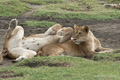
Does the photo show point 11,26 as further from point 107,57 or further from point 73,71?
point 73,71

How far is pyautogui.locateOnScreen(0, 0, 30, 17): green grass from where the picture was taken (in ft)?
47.4

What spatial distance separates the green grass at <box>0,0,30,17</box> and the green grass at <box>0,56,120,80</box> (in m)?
8.15

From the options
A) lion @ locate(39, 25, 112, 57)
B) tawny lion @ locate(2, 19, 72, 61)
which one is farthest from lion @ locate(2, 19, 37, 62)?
lion @ locate(39, 25, 112, 57)

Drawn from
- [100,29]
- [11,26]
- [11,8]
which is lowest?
[100,29]

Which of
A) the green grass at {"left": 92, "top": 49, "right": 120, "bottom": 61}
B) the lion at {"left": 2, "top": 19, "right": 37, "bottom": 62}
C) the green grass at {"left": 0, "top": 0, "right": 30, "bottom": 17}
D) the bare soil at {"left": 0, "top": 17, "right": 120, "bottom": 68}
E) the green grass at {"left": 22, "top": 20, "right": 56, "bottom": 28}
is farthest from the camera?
the green grass at {"left": 0, "top": 0, "right": 30, "bottom": 17}

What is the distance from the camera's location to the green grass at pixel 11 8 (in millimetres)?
14445

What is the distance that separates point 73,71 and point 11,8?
9815mm

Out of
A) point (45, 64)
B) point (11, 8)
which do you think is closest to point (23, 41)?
point (45, 64)

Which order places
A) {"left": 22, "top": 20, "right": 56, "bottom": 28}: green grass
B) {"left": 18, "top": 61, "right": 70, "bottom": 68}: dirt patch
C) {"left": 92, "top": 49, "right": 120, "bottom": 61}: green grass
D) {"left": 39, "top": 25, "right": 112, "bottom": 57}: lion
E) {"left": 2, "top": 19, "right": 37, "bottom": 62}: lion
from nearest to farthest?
{"left": 18, "top": 61, "right": 70, "bottom": 68}: dirt patch < {"left": 92, "top": 49, "right": 120, "bottom": 61}: green grass < {"left": 2, "top": 19, "right": 37, "bottom": 62}: lion < {"left": 39, "top": 25, "right": 112, "bottom": 57}: lion < {"left": 22, "top": 20, "right": 56, "bottom": 28}: green grass

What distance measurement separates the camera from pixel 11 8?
15.1 m

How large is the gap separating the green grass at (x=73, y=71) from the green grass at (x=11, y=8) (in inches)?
321

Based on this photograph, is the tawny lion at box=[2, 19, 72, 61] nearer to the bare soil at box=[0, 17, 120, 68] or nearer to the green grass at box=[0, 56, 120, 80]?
the bare soil at box=[0, 17, 120, 68]

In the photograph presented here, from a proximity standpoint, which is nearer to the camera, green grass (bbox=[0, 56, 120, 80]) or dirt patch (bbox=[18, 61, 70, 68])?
green grass (bbox=[0, 56, 120, 80])

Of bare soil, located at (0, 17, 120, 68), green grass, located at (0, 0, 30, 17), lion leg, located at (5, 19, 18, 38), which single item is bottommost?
bare soil, located at (0, 17, 120, 68)
